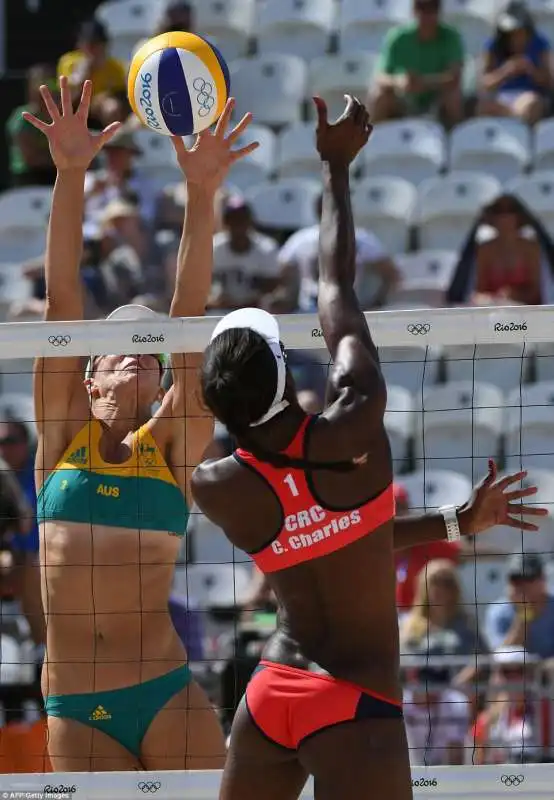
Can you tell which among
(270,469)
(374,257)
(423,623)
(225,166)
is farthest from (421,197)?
(270,469)

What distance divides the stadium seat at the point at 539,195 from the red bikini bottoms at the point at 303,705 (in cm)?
727

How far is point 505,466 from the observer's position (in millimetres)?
9141

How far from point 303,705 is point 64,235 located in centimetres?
176

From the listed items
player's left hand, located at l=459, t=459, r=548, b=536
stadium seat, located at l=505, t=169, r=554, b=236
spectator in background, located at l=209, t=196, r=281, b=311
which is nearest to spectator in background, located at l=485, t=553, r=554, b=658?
spectator in background, located at l=209, t=196, r=281, b=311

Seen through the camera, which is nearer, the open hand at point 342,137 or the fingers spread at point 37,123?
the open hand at point 342,137

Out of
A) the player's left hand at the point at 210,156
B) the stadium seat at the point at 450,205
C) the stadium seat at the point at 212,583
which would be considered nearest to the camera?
the player's left hand at the point at 210,156

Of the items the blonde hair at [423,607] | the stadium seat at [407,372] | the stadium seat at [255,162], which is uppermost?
the stadium seat at [255,162]

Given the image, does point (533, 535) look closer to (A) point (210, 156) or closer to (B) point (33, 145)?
(A) point (210, 156)

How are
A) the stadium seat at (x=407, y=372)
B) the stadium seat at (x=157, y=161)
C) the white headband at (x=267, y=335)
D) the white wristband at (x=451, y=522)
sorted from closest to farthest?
the white headband at (x=267, y=335) < the white wristband at (x=451, y=522) < the stadium seat at (x=407, y=372) < the stadium seat at (x=157, y=161)

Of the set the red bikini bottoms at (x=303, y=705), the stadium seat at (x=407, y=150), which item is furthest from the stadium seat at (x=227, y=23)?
the red bikini bottoms at (x=303, y=705)

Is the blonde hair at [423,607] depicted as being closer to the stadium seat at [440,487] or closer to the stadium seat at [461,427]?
the stadium seat at [440,487]

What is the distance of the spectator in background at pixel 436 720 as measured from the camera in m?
7.20

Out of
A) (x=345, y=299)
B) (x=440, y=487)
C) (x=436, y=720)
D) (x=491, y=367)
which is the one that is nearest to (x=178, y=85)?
(x=345, y=299)

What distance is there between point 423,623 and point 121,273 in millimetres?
3315
